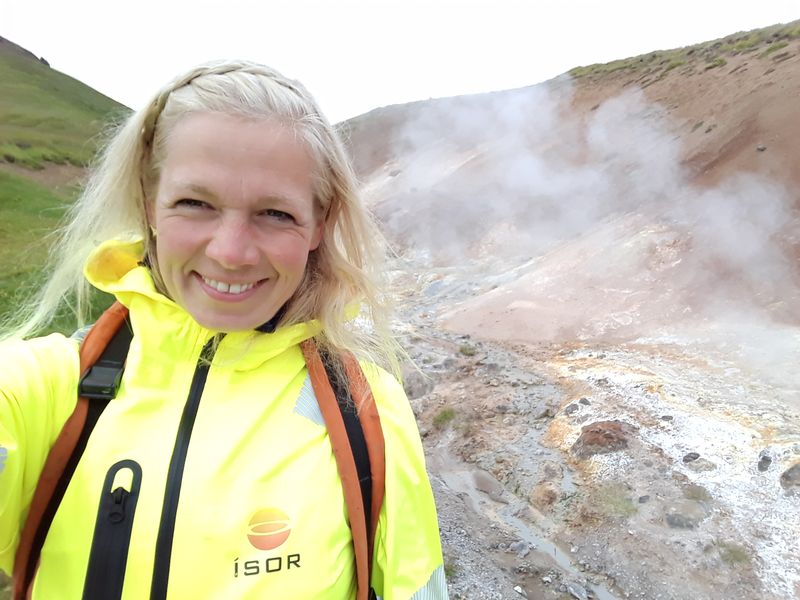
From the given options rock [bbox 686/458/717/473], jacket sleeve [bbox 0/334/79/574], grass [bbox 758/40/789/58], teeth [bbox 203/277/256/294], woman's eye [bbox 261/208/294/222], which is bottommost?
rock [bbox 686/458/717/473]

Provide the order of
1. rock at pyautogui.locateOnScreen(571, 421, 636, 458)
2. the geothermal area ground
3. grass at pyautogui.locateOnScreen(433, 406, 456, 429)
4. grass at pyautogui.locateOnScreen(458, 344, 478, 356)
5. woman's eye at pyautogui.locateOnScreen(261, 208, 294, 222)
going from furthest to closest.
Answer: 1. grass at pyautogui.locateOnScreen(458, 344, 478, 356)
2. grass at pyautogui.locateOnScreen(433, 406, 456, 429)
3. rock at pyautogui.locateOnScreen(571, 421, 636, 458)
4. the geothermal area ground
5. woman's eye at pyautogui.locateOnScreen(261, 208, 294, 222)

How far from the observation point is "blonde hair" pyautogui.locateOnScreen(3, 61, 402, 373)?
1382 millimetres

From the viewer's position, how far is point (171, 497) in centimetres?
124

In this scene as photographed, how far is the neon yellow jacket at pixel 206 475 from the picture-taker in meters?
1.22

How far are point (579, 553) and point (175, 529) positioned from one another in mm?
5772

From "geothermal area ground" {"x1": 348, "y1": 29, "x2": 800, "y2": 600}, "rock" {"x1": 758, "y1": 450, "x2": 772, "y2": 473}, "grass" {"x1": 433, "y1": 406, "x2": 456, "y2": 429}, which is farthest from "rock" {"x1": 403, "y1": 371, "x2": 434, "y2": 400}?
"rock" {"x1": 758, "y1": 450, "x2": 772, "y2": 473}

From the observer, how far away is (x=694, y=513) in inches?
240

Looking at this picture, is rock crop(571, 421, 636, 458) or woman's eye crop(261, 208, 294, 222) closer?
woman's eye crop(261, 208, 294, 222)

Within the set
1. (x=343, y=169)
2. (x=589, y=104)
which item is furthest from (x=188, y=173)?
(x=589, y=104)

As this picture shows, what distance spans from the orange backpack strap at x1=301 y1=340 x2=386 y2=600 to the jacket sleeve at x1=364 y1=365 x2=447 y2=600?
3 cm

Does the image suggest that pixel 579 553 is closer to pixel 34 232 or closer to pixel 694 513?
pixel 694 513

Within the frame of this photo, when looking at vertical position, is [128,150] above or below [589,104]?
below

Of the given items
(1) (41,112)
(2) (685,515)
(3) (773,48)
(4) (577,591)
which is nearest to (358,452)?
(4) (577,591)

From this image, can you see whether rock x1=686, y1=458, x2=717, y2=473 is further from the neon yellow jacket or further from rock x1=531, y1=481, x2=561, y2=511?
the neon yellow jacket
